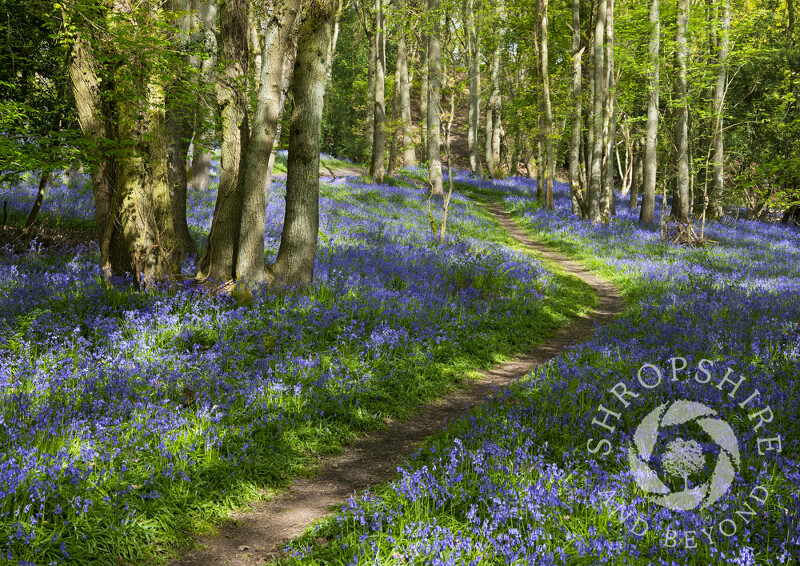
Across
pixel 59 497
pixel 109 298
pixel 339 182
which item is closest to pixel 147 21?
pixel 109 298

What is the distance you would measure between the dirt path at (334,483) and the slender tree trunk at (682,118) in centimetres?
1364

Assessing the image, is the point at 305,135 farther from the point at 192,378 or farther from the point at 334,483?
the point at 334,483

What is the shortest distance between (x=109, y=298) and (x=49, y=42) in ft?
17.3

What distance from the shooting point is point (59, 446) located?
14.0 ft

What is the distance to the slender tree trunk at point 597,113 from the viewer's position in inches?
770

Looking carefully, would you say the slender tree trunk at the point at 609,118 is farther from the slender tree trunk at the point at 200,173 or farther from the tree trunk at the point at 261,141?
the tree trunk at the point at 261,141

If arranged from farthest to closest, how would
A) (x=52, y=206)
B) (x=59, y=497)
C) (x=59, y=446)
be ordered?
(x=52, y=206) < (x=59, y=446) < (x=59, y=497)

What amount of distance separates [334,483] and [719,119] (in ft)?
61.3

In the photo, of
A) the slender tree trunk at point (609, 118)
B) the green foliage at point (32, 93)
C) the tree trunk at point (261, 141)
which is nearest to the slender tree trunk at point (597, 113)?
the slender tree trunk at point (609, 118)

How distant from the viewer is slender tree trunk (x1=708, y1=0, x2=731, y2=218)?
59.1ft

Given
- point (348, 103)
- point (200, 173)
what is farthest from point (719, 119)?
point (348, 103)

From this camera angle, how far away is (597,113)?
19.5 meters

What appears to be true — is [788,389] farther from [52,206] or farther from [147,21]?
[52,206]

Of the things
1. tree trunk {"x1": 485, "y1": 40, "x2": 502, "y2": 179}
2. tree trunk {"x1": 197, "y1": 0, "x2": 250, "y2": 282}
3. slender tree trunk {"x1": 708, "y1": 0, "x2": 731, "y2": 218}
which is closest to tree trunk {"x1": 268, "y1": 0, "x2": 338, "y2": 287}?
tree trunk {"x1": 197, "y1": 0, "x2": 250, "y2": 282}
